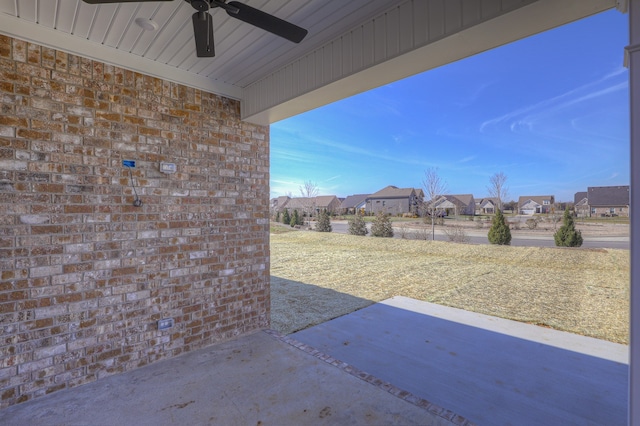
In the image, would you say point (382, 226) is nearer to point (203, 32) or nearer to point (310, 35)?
point (310, 35)

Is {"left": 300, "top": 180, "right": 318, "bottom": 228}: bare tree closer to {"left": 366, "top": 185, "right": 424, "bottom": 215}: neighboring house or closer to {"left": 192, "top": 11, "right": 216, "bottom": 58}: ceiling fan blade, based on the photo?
{"left": 366, "top": 185, "right": 424, "bottom": 215}: neighboring house

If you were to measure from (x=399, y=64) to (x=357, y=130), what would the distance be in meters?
15.8

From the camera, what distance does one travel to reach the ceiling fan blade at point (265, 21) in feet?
5.10

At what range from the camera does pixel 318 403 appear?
7.18 feet

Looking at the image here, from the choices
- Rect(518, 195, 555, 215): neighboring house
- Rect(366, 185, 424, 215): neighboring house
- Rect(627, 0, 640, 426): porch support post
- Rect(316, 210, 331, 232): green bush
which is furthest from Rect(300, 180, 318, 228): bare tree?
Rect(627, 0, 640, 426): porch support post

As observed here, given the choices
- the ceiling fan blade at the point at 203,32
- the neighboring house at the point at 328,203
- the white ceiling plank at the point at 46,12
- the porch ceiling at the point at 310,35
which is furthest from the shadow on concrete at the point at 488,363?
the neighboring house at the point at 328,203

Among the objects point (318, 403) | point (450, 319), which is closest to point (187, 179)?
point (318, 403)

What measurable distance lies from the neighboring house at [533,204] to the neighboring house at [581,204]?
70.2 inches

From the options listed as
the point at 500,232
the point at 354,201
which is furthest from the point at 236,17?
the point at 354,201

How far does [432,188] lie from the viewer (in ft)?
45.8

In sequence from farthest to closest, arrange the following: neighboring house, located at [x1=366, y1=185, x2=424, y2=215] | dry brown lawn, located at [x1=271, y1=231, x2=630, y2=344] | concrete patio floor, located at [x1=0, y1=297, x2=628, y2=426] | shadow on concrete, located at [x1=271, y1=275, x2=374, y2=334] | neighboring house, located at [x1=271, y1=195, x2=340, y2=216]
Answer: neighboring house, located at [x1=271, y1=195, x2=340, y2=216]
neighboring house, located at [x1=366, y1=185, x2=424, y2=215]
dry brown lawn, located at [x1=271, y1=231, x2=630, y2=344]
shadow on concrete, located at [x1=271, y1=275, x2=374, y2=334]
concrete patio floor, located at [x1=0, y1=297, x2=628, y2=426]

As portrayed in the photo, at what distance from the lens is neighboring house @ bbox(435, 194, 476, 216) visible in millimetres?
13766

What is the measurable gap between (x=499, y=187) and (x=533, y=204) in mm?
1769

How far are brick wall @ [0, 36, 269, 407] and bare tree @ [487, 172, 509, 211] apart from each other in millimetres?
12072
